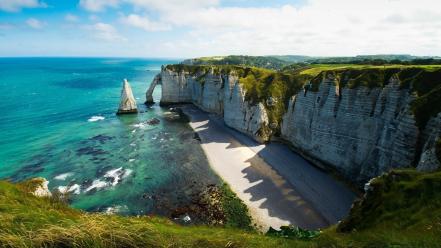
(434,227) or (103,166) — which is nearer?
(434,227)

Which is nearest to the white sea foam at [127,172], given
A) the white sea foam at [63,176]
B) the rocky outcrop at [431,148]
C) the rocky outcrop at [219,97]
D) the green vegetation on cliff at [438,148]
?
the white sea foam at [63,176]

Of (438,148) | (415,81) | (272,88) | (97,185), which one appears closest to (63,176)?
(97,185)

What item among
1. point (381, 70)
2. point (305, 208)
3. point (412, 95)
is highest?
point (381, 70)

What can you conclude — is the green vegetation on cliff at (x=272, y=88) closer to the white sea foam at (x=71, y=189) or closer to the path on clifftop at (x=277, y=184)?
the path on clifftop at (x=277, y=184)

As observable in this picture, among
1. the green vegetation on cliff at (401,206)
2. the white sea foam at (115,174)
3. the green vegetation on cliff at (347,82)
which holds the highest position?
the green vegetation on cliff at (347,82)

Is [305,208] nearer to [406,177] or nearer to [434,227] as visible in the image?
[406,177]

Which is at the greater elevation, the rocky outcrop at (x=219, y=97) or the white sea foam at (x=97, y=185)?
the rocky outcrop at (x=219, y=97)

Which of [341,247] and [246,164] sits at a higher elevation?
[341,247]

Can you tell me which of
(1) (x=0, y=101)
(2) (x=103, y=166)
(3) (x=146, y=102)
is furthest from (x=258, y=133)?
(1) (x=0, y=101)
